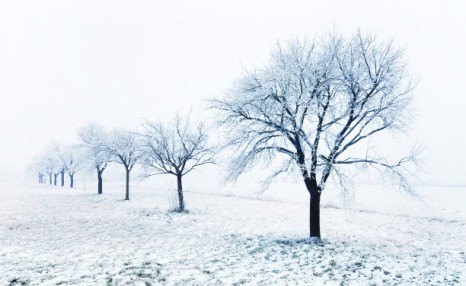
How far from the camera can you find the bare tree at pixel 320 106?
12.8m

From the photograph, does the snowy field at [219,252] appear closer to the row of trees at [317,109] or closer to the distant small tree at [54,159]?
the row of trees at [317,109]

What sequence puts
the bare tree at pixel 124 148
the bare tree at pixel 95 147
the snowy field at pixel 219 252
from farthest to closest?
the bare tree at pixel 95 147
the bare tree at pixel 124 148
the snowy field at pixel 219 252

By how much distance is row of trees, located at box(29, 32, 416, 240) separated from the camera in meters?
12.8

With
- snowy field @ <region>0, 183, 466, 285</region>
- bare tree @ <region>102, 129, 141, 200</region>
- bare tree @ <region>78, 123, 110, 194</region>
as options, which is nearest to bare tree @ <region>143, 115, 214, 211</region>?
snowy field @ <region>0, 183, 466, 285</region>

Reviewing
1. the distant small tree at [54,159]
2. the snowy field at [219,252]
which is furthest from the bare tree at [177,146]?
the distant small tree at [54,159]

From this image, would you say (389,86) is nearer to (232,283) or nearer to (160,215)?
(232,283)

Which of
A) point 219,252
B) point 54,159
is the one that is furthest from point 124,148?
point 54,159

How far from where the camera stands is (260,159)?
46.9ft

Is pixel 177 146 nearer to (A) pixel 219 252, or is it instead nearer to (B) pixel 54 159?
(A) pixel 219 252

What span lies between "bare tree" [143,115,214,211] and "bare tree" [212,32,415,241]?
1115cm

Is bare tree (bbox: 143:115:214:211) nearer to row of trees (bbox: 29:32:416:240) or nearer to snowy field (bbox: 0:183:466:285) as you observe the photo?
snowy field (bbox: 0:183:466:285)

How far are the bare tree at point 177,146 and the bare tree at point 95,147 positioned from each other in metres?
12.7

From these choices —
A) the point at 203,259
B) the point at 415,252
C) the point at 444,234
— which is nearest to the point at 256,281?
the point at 203,259

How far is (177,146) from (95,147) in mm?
15362
